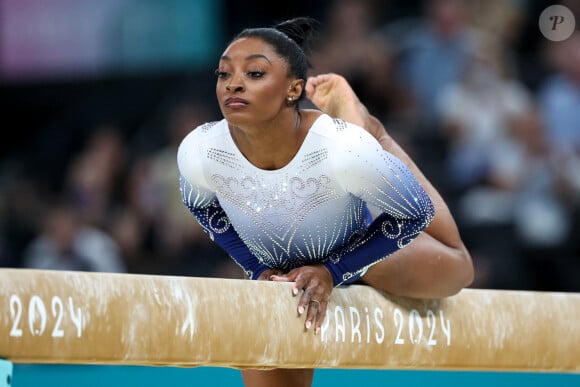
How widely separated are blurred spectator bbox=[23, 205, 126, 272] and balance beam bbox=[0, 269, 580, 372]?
3641 millimetres

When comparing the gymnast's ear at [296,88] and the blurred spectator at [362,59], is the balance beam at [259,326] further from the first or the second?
the blurred spectator at [362,59]

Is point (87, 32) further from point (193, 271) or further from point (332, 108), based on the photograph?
point (332, 108)

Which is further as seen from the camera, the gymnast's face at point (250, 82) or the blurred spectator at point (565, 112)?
the blurred spectator at point (565, 112)

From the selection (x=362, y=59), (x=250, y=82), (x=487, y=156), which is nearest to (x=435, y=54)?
(x=362, y=59)

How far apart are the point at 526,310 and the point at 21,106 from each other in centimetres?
627

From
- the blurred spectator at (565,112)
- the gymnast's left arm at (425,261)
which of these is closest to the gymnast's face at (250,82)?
the gymnast's left arm at (425,261)

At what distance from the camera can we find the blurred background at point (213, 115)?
20.5 ft

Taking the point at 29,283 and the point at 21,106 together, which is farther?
the point at 21,106

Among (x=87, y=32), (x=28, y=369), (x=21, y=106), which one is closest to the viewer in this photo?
(x=28, y=369)

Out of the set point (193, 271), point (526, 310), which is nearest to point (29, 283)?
point (526, 310)

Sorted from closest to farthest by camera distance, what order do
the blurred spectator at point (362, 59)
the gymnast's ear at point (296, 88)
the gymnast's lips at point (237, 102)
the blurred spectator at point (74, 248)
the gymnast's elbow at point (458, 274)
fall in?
1. the gymnast's lips at point (237, 102)
2. the gymnast's ear at point (296, 88)
3. the gymnast's elbow at point (458, 274)
4. the blurred spectator at point (74, 248)
5. the blurred spectator at point (362, 59)

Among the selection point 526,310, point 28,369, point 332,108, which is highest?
point 332,108

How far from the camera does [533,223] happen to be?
6.20m

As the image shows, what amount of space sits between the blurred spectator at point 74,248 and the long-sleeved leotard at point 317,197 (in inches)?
136
